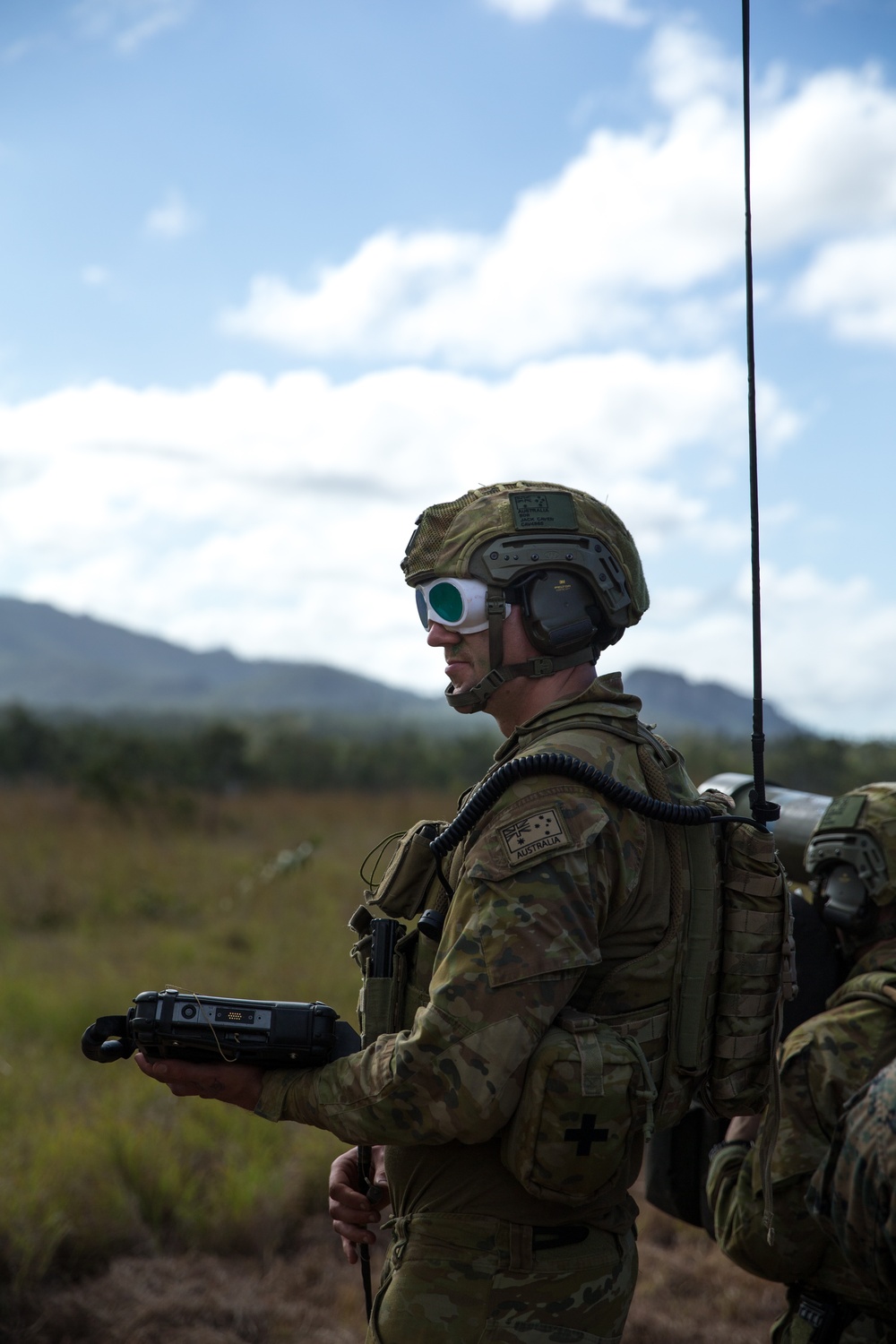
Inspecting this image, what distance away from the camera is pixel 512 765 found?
7.45 feet

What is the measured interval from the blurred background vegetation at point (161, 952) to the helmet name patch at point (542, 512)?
367cm

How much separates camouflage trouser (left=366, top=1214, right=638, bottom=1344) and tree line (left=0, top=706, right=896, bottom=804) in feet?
26.2

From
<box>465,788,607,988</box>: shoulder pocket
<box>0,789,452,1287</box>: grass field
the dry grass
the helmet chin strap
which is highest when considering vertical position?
the helmet chin strap

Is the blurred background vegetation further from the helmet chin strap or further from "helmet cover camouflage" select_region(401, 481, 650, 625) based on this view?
"helmet cover camouflage" select_region(401, 481, 650, 625)

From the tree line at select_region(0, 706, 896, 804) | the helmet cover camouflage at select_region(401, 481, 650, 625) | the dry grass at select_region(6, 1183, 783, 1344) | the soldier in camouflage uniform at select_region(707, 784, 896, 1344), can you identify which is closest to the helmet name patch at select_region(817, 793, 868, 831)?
the soldier in camouflage uniform at select_region(707, 784, 896, 1344)

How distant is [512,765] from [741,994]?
70cm

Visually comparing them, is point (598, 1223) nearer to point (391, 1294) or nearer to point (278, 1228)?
point (391, 1294)

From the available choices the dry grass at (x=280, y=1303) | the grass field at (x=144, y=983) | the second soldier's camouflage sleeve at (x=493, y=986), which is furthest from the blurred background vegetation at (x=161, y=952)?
the second soldier's camouflage sleeve at (x=493, y=986)

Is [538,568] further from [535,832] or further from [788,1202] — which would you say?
[788,1202]

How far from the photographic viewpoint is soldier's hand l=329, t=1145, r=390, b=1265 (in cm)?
270

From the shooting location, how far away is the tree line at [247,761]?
1638 centimetres

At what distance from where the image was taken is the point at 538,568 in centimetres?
255

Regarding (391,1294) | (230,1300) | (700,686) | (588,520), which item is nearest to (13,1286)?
(230,1300)

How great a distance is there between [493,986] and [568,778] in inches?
16.5
